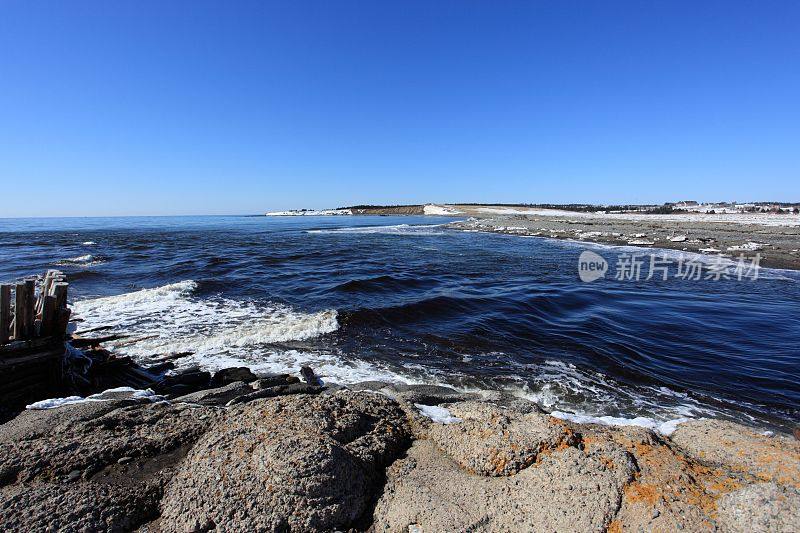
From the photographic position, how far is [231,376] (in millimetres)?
6410

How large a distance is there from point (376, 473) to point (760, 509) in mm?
2782

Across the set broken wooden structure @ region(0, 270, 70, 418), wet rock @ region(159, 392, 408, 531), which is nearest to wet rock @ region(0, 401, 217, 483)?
wet rock @ region(159, 392, 408, 531)

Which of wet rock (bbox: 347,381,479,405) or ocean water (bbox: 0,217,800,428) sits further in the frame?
ocean water (bbox: 0,217,800,428)

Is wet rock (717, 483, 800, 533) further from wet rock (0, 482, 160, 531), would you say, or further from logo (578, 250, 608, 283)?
logo (578, 250, 608, 283)

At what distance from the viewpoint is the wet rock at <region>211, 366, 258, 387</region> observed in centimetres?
628

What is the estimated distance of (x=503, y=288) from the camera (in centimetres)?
1470

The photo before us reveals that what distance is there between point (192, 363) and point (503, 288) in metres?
11.3

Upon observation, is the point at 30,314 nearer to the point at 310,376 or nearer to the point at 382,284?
the point at 310,376

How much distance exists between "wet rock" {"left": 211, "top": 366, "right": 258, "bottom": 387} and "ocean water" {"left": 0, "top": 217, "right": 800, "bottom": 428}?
795 millimetres

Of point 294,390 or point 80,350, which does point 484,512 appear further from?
point 80,350

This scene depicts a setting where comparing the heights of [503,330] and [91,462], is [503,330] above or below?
below

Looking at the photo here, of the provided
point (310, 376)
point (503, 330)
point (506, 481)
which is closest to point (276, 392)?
point (310, 376)

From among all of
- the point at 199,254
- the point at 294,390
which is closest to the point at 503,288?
the point at 294,390

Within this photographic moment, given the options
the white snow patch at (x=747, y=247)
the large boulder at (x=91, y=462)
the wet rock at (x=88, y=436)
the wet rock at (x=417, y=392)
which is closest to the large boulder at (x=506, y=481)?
the wet rock at (x=417, y=392)
